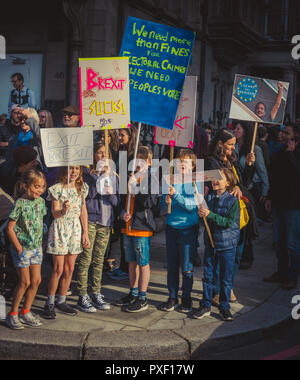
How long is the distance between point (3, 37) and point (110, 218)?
26.3 feet

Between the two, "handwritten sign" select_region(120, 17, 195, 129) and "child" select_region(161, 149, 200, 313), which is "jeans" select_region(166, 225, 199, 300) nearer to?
"child" select_region(161, 149, 200, 313)

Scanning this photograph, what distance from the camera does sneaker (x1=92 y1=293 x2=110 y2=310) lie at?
16.7 ft

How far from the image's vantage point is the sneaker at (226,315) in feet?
16.0

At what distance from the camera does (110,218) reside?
5254mm

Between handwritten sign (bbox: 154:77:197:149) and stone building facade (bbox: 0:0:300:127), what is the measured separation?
569cm

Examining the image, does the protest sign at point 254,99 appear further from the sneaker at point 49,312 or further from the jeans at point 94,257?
the sneaker at point 49,312

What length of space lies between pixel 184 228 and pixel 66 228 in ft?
3.64

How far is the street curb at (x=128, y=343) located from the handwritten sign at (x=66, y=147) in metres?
1.47

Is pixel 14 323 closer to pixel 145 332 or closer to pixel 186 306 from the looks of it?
pixel 145 332

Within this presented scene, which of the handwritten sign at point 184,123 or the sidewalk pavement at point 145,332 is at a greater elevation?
the handwritten sign at point 184,123

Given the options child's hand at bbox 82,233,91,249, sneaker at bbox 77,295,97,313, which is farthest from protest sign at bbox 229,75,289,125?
sneaker at bbox 77,295,97,313

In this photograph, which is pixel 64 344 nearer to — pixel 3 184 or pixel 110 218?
pixel 110 218

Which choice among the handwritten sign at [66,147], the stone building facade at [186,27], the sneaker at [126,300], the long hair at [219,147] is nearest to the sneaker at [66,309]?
the sneaker at [126,300]
